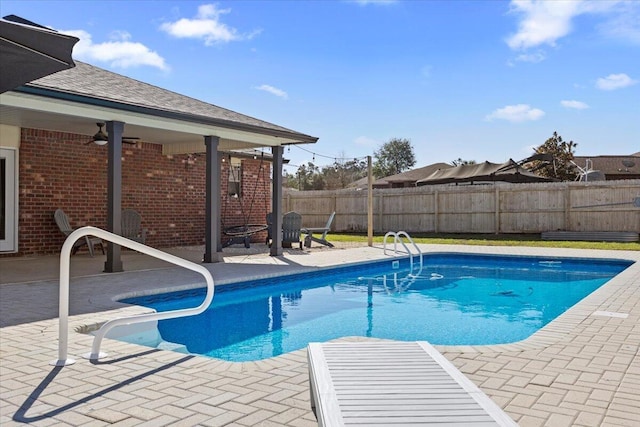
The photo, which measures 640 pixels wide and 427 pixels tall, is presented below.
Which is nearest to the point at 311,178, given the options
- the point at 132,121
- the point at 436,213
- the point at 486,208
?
the point at 436,213

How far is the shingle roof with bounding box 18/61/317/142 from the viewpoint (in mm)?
7664

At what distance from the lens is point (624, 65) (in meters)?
17.2

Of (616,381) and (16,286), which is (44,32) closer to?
(616,381)

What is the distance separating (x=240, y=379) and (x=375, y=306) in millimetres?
4667

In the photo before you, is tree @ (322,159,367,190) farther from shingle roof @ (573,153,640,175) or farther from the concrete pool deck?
the concrete pool deck

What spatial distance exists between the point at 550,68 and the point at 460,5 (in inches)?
218

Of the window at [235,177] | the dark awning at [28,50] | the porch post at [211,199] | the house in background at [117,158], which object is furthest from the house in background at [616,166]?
the dark awning at [28,50]

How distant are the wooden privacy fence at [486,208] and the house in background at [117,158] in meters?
7.28

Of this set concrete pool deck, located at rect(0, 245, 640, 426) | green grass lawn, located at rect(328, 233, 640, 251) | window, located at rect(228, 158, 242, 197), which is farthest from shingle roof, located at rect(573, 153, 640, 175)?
concrete pool deck, located at rect(0, 245, 640, 426)

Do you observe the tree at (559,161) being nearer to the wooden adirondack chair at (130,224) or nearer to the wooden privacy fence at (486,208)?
the wooden privacy fence at (486,208)

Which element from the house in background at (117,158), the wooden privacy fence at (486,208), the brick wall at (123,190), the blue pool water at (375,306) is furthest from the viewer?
the wooden privacy fence at (486,208)

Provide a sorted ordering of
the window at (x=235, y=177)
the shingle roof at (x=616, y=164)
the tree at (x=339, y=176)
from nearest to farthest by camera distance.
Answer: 1. the window at (x=235, y=177)
2. the shingle roof at (x=616, y=164)
3. the tree at (x=339, y=176)

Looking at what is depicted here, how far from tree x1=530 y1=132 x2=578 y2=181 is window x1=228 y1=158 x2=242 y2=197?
74.5 ft

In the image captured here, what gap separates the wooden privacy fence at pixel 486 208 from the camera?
17.4 metres
